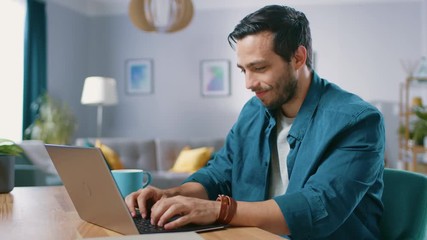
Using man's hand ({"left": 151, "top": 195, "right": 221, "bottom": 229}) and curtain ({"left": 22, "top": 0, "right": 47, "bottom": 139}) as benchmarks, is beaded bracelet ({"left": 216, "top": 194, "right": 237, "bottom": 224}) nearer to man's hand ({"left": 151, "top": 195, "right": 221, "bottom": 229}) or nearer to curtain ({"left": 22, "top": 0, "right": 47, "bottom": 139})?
man's hand ({"left": 151, "top": 195, "right": 221, "bottom": 229})

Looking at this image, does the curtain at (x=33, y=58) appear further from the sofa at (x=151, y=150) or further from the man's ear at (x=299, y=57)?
the man's ear at (x=299, y=57)

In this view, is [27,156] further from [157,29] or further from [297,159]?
[297,159]

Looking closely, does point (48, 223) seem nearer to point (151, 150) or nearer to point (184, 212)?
point (184, 212)

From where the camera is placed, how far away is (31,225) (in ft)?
3.23

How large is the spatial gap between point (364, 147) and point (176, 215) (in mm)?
436

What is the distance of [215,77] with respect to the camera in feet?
21.6

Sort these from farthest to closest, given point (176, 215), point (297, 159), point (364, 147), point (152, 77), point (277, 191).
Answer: point (152, 77) → point (277, 191) → point (297, 159) → point (364, 147) → point (176, 215)

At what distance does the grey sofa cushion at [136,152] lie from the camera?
532 cm

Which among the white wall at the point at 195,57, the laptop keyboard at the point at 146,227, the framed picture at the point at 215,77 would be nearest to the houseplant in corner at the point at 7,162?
the laptop keyboard at the point at 146,227

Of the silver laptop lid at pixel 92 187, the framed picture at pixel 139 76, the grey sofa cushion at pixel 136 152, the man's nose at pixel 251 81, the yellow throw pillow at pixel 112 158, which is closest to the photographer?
the silver laptop lid at pixel 92 187

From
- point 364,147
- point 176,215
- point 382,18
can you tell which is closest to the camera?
point 176,215

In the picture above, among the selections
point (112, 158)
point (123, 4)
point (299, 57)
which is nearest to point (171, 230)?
point (299, 57)

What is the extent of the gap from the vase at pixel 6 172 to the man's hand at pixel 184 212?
0.63m

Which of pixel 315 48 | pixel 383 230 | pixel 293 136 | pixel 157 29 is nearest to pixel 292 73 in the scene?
pixel 293 136
